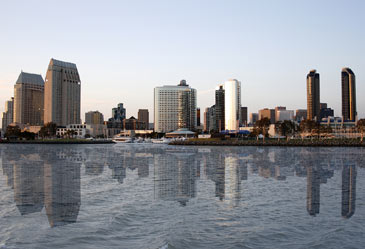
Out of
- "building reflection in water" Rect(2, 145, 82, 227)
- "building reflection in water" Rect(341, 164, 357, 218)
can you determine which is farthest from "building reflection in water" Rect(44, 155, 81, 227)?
"building reflection in water" Rect(341, 164, 357, 218)

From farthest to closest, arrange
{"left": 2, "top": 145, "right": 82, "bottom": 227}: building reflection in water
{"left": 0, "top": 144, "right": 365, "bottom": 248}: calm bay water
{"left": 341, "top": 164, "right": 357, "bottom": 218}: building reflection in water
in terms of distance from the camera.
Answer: {"left": 341, "top": 164, "right": 357, "bottom": 218}: building reflection in water → {"left": 2, "top": 145, "right": 82, "bottom": 227}: building reflection in water → {"left": 0, "top": 144, "right": 365, "bottom": 248}: calm bay water

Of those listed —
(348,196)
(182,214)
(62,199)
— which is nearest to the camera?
(182,214)

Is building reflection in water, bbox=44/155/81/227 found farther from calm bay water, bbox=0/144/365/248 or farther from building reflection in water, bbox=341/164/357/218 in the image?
building reflection in water, bbox=341/164/357/218

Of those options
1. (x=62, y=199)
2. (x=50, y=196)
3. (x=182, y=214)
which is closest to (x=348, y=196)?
(x=182, y=214)

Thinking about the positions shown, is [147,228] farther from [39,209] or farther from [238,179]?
[238,179]

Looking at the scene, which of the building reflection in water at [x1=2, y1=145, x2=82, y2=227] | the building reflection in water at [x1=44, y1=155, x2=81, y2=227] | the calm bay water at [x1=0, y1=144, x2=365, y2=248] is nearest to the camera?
the calm bay water at [x1=0, y1=144, x2=365, y2=248]

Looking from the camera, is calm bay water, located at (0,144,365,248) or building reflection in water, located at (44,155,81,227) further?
building reflection in water, located at (44,155,81,227)

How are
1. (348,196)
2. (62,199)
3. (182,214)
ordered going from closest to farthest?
(182,214) < (62,199) < (348,196)

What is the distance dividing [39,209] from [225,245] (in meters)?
10.1

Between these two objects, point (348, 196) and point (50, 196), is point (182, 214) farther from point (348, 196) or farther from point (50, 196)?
point (348, 196)

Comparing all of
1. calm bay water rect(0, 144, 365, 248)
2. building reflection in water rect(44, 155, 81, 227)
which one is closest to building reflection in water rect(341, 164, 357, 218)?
calm bay water rect(0, 144, 365, 248)

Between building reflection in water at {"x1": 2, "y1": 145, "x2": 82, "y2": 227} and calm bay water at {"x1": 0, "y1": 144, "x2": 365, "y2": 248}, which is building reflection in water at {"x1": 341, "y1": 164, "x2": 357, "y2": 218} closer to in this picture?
calm bay water at {"x1": 0, "y1": 144, "x2": 365, "y2": 248}

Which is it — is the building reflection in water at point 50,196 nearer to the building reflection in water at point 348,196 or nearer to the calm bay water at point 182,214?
the calm bay water at point 182,214

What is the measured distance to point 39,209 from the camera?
16766 mm
